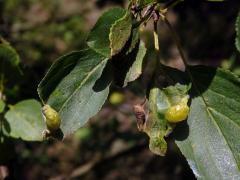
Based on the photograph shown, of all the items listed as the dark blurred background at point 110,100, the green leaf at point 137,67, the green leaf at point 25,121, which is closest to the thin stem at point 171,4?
the green leaf at point 137,67

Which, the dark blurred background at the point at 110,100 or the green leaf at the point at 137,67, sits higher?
the green leaf at the point at 137,67

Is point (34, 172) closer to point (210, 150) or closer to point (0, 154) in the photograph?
point (0, 154)

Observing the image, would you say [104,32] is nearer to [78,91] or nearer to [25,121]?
[78,91]

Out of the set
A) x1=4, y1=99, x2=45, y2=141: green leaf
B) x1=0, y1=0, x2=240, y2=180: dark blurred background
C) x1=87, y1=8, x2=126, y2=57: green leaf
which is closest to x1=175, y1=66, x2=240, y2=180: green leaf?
x1=87, y1=8, x2=126, y2=57: green leaf

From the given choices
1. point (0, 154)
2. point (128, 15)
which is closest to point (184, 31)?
point (0, 154)

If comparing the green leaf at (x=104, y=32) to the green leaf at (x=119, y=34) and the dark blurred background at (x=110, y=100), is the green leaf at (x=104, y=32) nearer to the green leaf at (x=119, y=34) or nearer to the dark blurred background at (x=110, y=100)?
the green leaf at (x=119, y=34)
